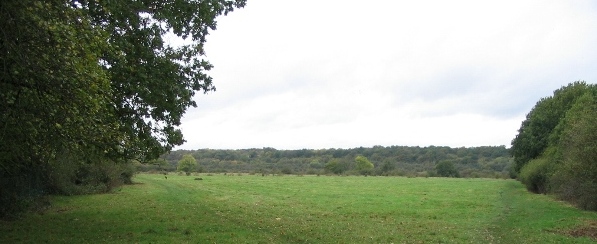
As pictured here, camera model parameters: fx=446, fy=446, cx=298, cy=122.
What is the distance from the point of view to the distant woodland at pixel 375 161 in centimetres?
12838

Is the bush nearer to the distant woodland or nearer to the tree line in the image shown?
the tree line

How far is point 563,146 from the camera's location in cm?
3575

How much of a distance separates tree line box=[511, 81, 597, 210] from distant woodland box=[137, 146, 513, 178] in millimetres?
55717

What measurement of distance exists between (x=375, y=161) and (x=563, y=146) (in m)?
141

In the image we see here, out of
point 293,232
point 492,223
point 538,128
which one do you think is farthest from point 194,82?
point 538,128

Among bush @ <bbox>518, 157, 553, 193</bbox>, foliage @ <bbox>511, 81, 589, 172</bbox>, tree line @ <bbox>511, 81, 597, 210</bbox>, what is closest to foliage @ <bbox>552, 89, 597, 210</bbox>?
tree line @ <bbox>511, 81, 597, 210</bbox>

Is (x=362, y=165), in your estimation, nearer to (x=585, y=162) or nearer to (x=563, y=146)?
(x=563, y=146)

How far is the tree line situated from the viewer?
24.1 metres

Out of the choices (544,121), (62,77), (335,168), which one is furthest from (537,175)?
(335,168)

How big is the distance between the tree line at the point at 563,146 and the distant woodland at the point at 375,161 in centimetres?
5572

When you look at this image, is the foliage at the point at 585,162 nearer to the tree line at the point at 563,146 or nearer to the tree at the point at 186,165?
the tree line at the point at 563,146

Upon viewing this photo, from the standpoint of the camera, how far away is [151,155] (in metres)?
17.8

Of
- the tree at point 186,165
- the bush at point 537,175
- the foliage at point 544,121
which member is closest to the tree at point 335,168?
the tree at point 186,165

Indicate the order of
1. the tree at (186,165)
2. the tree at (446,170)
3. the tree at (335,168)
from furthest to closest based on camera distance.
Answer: the tree at (335,168), the tree at (446,170), the tree at (186,165)
